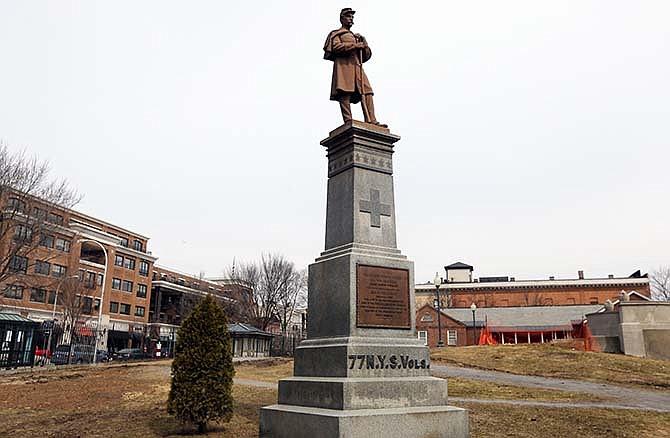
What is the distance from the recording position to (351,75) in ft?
32.9

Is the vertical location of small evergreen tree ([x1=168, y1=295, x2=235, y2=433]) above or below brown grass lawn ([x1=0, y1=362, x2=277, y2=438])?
above

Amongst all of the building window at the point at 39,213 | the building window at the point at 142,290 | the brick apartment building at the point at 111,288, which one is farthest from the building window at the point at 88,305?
the building window at the point at 39,213

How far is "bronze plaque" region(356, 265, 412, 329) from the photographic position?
8.26 m

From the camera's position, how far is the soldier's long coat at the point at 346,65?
9.90m

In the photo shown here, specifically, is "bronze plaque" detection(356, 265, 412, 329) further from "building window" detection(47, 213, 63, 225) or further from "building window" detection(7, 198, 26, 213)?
"building window" detection(47, 213, 63, 225)

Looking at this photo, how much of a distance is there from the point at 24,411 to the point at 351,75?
10.9 m

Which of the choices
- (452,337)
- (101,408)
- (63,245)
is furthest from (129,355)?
(101,408)

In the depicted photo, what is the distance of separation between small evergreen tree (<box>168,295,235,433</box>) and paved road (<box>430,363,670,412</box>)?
798cm

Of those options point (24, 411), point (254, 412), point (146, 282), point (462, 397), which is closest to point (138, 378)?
point (24, 411)

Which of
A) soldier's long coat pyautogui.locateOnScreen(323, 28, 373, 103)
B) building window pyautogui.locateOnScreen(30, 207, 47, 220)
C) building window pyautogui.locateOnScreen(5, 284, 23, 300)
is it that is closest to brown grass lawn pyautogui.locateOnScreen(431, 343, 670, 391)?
soldier's long coat pyautogui.locateOnScreen(323, 28, 373, 103)

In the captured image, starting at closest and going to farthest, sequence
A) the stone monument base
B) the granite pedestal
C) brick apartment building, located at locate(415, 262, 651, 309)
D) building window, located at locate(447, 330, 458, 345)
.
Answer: the stone monument base < the granite pedestal < building window, located at locate(447, 330, 458, 345) < brick apartment building, located at locate(415, 262, 651, 309)

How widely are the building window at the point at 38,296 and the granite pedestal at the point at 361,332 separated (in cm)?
5553

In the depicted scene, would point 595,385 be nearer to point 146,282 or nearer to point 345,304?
Result: point 345,304

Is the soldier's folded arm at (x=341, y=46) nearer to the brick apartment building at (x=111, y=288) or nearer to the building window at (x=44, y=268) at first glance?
the brick apartment building at (x=111, y=288)
